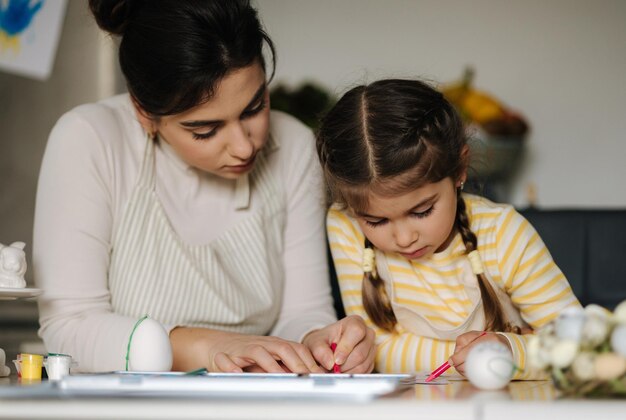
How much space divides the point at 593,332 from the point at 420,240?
629 millimetres

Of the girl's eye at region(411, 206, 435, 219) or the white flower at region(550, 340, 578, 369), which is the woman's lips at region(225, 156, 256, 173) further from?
the white flower at region(550, 340, 578, 369)

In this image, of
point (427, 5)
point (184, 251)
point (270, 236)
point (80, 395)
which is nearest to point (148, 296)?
point (184, 251)

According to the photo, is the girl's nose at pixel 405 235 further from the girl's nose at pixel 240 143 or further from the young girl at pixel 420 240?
the girl's nose at pixel 240 143

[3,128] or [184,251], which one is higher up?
[3,128]

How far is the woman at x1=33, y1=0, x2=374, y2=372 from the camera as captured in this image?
134 centimetres

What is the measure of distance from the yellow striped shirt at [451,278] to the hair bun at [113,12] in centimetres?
52

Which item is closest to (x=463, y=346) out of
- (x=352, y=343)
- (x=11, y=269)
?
(x=352, y=343)

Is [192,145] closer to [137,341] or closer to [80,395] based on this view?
[137,341]

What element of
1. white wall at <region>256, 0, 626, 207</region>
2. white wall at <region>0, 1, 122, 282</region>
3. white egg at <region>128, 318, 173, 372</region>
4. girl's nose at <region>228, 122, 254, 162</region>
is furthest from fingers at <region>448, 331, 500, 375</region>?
white wall at <region>256, 0, 626, 207</region>

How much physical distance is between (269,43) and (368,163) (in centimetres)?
31

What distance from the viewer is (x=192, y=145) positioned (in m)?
1.45

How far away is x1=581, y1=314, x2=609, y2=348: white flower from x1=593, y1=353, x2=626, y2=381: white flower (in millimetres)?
28

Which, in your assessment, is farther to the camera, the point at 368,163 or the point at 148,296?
the point at 148,296

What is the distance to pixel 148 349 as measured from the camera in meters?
1.11
